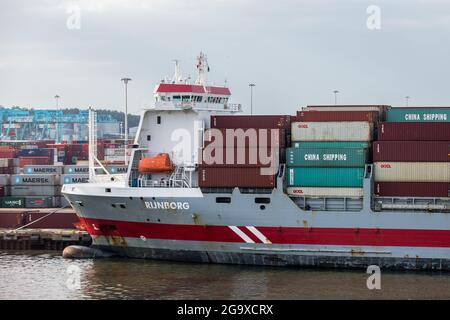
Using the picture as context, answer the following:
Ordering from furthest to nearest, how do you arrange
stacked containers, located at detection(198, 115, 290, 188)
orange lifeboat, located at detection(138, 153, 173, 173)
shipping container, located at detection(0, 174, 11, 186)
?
shipping container, located at detection(0, 174, 11, 186), orange lifeboat, located at detection(138, 153, 173, 173), stacked containers, located at detection(198, 115, 290, 188)

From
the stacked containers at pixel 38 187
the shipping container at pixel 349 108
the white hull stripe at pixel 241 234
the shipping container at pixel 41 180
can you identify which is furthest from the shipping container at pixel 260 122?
the shipping container at pixel 41 180

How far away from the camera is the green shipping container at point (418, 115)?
3597 cm

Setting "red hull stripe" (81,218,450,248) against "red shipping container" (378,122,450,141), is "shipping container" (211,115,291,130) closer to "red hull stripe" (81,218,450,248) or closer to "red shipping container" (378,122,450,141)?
"red shipping container" (378,122,450,141)

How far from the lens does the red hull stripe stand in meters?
34.6

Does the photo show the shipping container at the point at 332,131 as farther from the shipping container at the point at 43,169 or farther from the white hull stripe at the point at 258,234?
the shipping container at the point at 43,169

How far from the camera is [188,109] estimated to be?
38.5 meters

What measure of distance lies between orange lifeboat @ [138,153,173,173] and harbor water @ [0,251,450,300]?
4020mm

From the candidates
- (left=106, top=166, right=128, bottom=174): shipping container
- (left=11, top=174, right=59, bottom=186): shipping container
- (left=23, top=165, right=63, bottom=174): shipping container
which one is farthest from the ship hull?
(left=23, top=165, right=63, bottom=174): shipping container

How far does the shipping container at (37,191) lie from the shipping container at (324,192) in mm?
21054

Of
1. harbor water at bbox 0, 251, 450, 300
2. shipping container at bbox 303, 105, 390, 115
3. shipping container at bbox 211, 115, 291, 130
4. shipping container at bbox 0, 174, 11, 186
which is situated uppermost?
shipping container at bbox 303, 105, 390, 115
